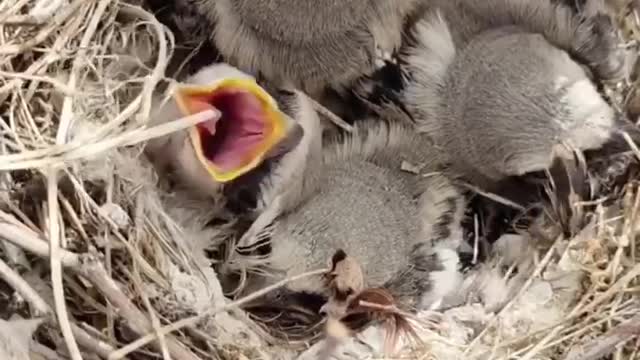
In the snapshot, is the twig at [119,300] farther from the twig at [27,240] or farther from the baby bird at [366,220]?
the baby bird at [366,220]

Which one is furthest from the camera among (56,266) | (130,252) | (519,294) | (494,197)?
(494,197)

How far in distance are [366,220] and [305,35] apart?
22 centimetres

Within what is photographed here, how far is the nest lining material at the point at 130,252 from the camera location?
123cm

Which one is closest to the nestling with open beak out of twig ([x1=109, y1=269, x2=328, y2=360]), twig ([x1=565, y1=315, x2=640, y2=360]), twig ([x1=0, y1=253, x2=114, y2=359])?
twig ([x1=109, y1=269, x2=328, y2=360])

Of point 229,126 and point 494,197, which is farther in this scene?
point 494,197

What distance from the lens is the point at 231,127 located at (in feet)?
4.44

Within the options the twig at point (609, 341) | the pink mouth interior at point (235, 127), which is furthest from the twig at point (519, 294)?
the pink mouth interior at point (235, 127)

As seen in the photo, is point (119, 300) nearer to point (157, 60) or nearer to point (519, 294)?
point (157, 60)

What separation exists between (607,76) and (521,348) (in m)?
0.34

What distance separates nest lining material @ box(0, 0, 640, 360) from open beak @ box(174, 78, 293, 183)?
5cm

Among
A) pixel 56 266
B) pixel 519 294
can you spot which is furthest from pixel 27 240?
pixel 519 294

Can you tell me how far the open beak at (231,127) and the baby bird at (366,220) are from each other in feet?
0.23

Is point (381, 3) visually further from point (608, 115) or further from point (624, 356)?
point (624, 356)

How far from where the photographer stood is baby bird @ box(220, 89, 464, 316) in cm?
139
